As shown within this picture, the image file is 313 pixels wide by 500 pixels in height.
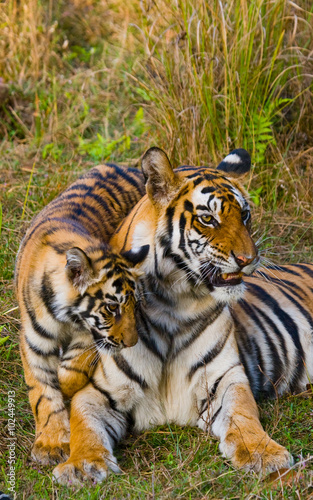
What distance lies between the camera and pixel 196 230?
9.43ft

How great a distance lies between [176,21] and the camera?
4785mm

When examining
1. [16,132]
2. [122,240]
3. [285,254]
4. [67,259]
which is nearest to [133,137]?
[16,132]

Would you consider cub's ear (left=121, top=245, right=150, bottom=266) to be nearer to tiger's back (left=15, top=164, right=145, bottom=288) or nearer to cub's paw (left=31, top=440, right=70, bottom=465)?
tiger's back (left=15, top=164, right=145, bottom=288)

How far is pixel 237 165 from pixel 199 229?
0.51 m

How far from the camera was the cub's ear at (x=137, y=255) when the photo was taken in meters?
2.85

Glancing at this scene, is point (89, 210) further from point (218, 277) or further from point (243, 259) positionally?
point (243, 259)

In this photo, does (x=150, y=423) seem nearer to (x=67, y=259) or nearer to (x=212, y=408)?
(x=212, y=408)

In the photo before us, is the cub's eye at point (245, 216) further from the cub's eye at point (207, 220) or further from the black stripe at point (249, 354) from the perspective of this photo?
the black stripe at point (249, 354)

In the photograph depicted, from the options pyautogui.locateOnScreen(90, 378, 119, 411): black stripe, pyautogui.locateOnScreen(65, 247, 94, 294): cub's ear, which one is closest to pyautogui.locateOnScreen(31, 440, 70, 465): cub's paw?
pyautogui.locateOnScreen(90, 378, 119, 411): black stripe

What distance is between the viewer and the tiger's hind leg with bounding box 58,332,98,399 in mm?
3072

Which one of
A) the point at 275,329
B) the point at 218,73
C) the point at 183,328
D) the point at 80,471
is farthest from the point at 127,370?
the point at 218,73

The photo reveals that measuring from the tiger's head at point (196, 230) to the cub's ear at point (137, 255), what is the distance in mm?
65

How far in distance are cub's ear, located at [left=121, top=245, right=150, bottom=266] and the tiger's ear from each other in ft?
0.74

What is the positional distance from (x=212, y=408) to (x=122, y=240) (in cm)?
83
